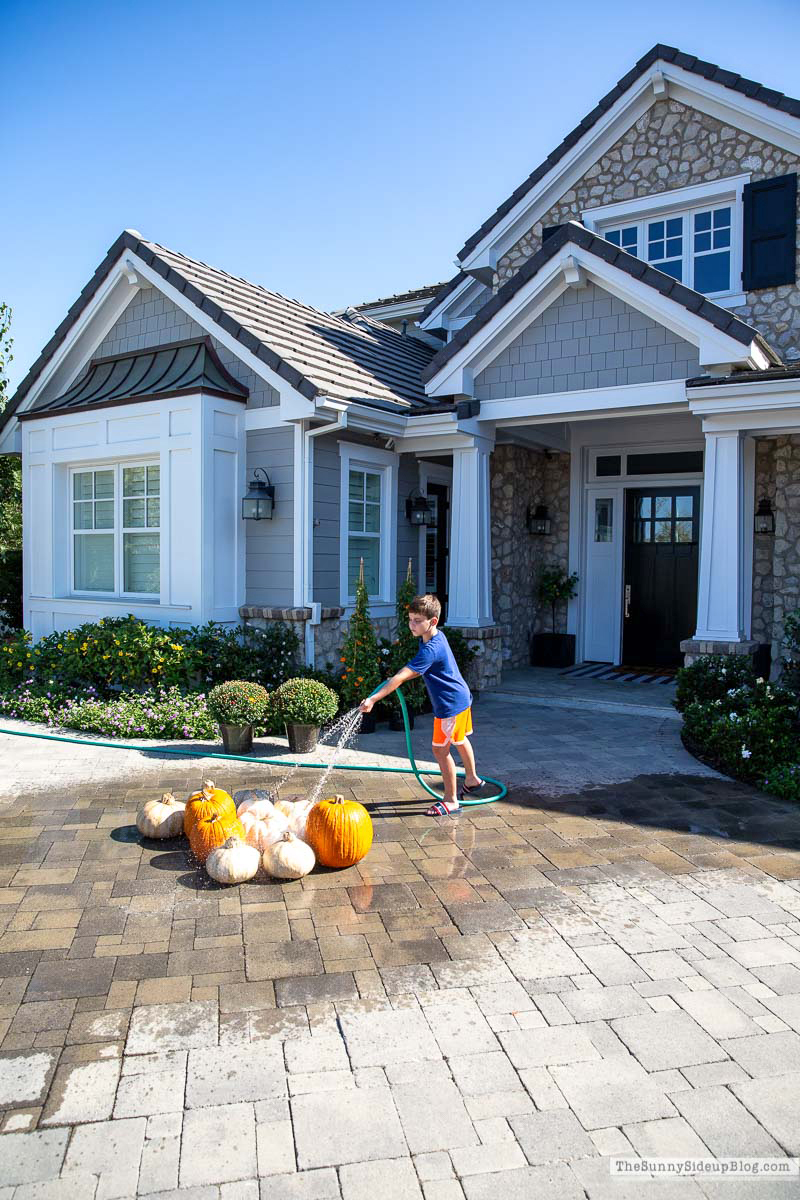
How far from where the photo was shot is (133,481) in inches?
412

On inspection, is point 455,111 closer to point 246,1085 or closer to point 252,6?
point 252,6

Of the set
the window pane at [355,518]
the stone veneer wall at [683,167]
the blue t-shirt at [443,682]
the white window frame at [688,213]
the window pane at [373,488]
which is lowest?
the blue t-shirt at [443,682]

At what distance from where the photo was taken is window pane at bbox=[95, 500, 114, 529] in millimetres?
10766

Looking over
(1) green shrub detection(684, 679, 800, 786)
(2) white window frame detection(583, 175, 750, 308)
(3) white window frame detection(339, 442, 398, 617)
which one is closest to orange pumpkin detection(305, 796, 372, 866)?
(1) green shrub detection(684, 679, 800, 786)

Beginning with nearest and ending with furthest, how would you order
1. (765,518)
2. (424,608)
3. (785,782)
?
(424,608) < (785,782) < (765,518)

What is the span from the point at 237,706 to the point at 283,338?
487 centimetres

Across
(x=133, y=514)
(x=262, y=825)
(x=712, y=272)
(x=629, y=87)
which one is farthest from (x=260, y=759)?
(x=629, y=87)

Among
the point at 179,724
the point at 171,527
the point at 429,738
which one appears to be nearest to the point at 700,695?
the point at 429,738

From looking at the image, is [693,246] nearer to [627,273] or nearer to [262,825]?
[627,273]

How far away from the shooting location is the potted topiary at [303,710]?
7.36 meters

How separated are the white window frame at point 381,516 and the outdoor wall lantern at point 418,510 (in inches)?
12.6

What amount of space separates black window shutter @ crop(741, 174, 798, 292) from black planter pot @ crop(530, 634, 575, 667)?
510 cm

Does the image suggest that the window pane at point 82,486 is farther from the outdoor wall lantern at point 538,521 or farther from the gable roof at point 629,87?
the gable roof at point 629,87

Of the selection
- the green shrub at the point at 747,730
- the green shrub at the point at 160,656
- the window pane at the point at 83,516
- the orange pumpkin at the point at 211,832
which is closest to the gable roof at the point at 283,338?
the window pane at the point at 83,516
